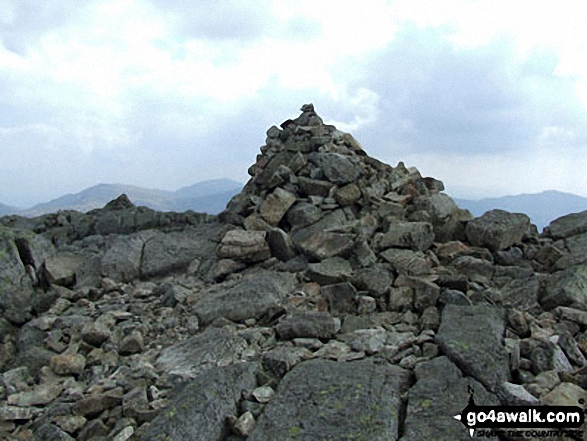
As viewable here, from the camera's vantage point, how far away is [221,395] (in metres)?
7.74

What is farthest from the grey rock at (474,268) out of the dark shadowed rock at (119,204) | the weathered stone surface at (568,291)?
the dark shadowed rock at (119,204)

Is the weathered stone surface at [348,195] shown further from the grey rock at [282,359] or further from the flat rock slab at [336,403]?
the flat rock slab at [336,403]

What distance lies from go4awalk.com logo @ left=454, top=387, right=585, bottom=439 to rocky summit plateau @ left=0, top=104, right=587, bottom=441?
17 centimetres

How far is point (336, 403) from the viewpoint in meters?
7.43

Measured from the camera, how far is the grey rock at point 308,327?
32.0 ft

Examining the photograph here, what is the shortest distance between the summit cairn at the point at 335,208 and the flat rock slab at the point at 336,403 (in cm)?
461

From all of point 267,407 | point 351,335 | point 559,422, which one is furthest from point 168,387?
point 559,422

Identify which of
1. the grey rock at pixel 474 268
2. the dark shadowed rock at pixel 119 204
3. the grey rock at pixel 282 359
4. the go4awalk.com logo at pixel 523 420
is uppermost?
the dark shadowed rock at pixel 119 204

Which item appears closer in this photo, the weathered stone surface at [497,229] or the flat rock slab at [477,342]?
the flat rock slab at [477,342]

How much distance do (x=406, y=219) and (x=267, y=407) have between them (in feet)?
30.0

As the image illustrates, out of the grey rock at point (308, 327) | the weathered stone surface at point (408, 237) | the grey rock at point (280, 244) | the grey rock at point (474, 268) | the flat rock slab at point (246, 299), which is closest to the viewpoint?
the grey rock at point (308, 327)

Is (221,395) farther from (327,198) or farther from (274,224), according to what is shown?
(327,198)

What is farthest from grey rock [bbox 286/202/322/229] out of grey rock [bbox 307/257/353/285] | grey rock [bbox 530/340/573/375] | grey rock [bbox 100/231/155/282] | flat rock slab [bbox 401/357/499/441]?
grey rock [bbox 530/340/573/375]

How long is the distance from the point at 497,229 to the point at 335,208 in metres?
5.33
